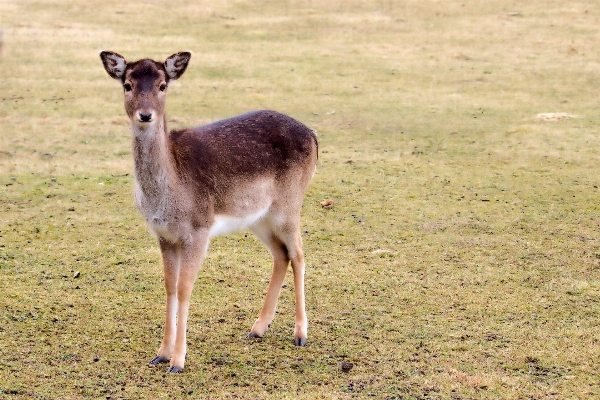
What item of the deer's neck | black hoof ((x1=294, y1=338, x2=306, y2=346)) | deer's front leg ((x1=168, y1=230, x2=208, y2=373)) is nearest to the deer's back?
the deer's neck

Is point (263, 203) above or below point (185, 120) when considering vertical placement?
above

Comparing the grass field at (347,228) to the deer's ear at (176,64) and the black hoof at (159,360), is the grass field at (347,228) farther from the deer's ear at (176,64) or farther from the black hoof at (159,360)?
the deer's ear at (176,64)

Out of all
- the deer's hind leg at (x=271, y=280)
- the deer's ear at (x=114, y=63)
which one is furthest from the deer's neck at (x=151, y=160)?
the deer's hind leg at (x=271, y=280)

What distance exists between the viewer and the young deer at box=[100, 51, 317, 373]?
635 centimetres

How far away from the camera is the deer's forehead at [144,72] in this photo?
6.27 m

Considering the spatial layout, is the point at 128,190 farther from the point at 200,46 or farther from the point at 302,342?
the point at 200,46

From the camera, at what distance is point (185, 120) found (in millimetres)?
14984

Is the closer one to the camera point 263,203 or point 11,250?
point 263,203

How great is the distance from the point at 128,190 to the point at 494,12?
16.3 m

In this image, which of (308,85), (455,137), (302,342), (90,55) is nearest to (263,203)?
(302,342)

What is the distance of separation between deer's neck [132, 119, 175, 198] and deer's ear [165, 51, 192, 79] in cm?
34

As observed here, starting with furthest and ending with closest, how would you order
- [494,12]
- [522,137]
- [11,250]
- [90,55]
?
1. [494,12]
2. [90,55]
3. [522,137]
4. [11,250]

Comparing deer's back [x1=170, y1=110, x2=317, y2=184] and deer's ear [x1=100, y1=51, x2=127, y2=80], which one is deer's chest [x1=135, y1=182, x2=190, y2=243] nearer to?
deer's back [x1=170, y1=110, x2=317, y2=184]

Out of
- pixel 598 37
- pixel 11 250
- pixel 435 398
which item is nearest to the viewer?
pixel 435 398
